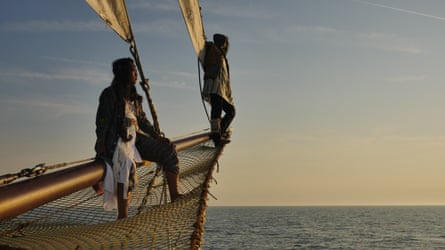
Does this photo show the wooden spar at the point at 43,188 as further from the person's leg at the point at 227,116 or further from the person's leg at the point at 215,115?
the person's leg at the point at 227,116

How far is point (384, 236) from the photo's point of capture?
8006 centimetres

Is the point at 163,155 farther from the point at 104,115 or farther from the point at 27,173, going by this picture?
the point at 27,173

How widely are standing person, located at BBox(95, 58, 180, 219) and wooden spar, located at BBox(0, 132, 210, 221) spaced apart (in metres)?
0.53

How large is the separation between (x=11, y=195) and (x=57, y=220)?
2395 mm

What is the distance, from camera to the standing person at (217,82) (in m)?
8.09

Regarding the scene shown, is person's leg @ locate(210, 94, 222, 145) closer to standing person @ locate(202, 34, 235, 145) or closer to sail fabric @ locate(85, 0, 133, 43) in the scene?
standing person @ locate(202, 34, 235, 145)

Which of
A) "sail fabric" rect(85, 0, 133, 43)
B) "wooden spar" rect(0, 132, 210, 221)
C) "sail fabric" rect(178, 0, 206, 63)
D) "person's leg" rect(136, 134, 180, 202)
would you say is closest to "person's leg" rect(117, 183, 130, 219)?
"wooden spar" rect(0, 132, 210, 221)

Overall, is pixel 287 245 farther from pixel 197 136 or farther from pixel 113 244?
pixel 113 244

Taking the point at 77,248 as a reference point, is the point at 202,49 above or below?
above

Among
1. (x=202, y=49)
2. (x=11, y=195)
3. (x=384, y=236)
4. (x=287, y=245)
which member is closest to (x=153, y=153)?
(x=11, y=195)

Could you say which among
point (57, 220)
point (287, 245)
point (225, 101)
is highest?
point (225, 101)

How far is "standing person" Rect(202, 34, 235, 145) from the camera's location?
8.09m

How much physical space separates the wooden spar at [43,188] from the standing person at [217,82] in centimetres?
494

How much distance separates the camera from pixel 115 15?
4039 mm
